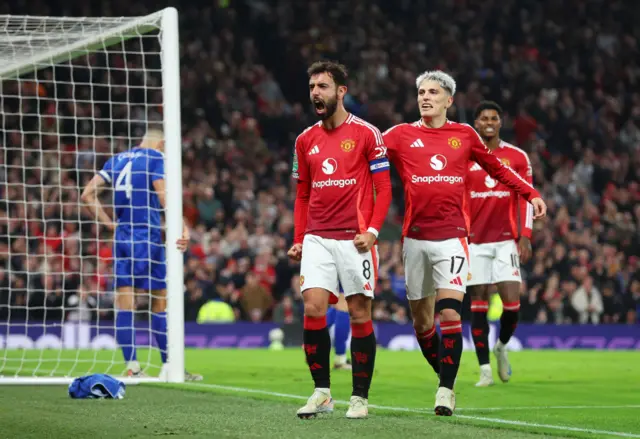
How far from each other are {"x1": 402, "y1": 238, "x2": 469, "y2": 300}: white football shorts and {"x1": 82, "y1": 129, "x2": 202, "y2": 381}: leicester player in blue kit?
3.31 m

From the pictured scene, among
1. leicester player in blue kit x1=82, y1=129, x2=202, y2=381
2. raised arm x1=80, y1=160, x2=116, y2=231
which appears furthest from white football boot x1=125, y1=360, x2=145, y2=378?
raised arm x1=80, y1=160, x2=116, y2=231

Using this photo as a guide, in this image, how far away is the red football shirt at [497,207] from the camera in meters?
10.0

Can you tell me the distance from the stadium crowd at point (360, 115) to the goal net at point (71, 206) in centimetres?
9

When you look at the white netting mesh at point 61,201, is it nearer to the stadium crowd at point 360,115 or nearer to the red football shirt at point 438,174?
the stadium crowd at point 360,115

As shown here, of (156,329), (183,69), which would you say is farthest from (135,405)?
(183,69)

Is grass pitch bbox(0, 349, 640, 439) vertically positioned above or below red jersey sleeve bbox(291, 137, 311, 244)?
below

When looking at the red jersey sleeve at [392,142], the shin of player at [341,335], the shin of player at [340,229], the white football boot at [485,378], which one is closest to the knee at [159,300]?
the shin of player at [341,335]

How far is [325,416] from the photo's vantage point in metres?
6.74

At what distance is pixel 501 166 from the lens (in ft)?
24.9

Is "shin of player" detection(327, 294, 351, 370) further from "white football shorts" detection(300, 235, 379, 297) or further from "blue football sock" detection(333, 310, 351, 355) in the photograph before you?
"white football shorts" detection(300, 235, 379, 297)

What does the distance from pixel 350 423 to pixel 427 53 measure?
66.1 feet

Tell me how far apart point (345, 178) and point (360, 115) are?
678 inches

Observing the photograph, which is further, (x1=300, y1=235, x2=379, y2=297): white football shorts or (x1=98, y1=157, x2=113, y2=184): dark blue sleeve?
(x1=98, y1=157, x2=113, y2=184): dark blue sleeve

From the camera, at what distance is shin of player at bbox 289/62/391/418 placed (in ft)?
21.9
